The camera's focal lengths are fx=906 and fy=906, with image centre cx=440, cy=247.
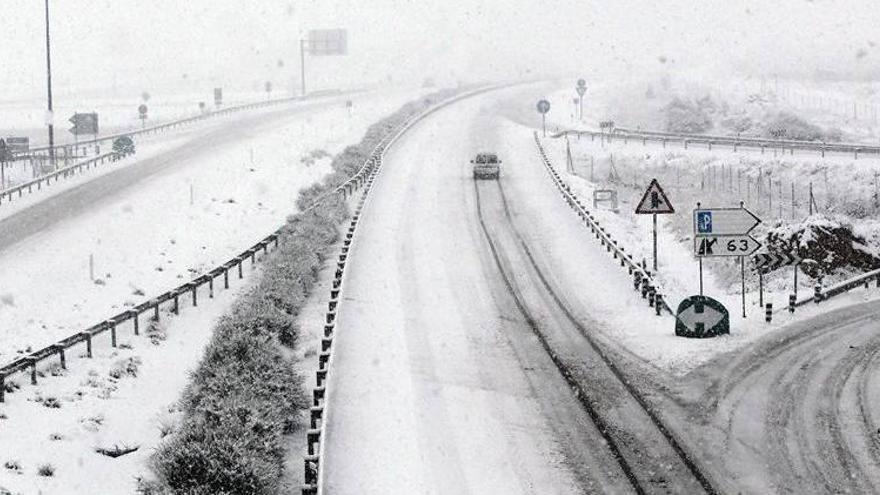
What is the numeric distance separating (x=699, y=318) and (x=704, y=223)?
237 cm

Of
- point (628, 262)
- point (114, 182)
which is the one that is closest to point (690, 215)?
point (628, 262)

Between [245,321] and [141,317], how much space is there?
5491 millimetres

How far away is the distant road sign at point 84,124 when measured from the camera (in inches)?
2102

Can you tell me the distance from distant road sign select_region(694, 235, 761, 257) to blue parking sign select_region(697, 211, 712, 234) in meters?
0.14

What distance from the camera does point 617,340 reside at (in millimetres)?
18812

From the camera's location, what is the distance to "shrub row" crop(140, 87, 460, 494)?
12117 millimetres

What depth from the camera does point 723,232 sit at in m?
20.0

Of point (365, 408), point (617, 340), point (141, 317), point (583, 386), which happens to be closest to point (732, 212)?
point (617, 340)

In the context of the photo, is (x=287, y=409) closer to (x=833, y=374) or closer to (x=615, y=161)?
(x=833, y=374)

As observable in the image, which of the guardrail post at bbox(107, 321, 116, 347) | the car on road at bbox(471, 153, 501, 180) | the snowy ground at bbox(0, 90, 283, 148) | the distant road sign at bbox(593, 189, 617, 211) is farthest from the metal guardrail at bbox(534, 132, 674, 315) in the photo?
the snowy ground at bbox(0, 90, 283, 148)

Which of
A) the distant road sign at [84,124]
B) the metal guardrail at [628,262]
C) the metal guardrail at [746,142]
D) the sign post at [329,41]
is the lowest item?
the metal guardrail at [628,262]

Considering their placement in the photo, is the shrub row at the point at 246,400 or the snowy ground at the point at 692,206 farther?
the snowy ground at the point at 692,206

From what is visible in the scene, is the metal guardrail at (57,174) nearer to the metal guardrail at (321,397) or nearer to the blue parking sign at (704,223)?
the metal guardrail at (321,397)

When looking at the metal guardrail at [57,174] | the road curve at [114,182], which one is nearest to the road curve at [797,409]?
the road curve at [114,182]
